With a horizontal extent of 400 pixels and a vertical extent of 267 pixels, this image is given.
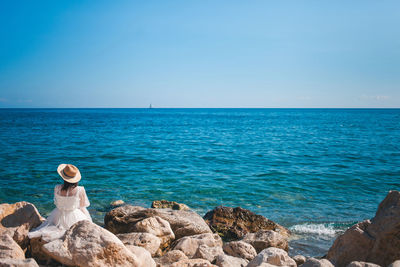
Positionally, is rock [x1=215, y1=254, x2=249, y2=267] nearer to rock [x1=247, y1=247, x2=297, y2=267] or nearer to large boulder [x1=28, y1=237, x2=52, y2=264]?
rock [x1=247, y1=247, x2=297, y2=267]

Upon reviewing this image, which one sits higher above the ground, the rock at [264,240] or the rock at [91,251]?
the rock at [91,251]

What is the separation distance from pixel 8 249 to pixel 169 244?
3.58 metres

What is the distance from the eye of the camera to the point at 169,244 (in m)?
7.50

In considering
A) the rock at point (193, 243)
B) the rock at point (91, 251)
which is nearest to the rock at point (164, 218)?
the rock at point (193, 243)

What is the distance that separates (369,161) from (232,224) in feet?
55.5

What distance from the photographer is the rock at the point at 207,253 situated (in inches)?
249

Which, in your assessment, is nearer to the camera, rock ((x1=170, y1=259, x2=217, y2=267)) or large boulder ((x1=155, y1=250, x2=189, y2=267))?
rock ((x1=170, y1=259, x2=217, y2=267))

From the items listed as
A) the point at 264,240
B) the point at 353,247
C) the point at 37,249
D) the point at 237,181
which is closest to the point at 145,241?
the point at 37,249

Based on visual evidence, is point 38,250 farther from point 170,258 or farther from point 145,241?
point 170,258

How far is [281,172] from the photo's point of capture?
60.8 feet

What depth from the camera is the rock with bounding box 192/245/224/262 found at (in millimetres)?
6330

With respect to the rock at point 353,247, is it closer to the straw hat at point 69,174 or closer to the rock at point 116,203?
the straw hat at point 69,174

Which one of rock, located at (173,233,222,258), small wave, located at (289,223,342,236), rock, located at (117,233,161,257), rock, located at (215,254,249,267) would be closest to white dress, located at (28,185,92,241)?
rock, located at (117,233,161,257)

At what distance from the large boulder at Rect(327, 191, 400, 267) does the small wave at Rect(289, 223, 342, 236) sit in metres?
3.50
